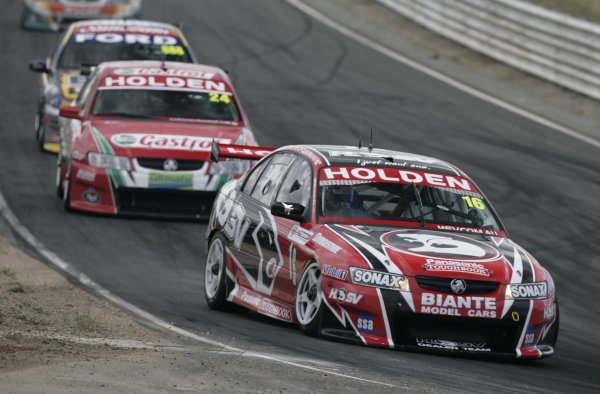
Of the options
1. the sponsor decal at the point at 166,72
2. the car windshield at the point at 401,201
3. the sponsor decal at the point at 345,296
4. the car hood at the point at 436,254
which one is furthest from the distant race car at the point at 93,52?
the sponsor decal at the point at 345,296

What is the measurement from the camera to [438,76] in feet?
82.4

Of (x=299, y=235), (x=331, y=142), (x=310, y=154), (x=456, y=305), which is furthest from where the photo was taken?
(x=331, y=142)

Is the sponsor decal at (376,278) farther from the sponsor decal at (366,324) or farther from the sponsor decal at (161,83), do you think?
the sponsor decal at (161,83)

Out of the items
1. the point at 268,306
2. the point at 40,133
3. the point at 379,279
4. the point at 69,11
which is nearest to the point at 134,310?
the point at 268,306

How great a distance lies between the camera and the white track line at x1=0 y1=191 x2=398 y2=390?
8125mm

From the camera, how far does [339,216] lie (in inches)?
388

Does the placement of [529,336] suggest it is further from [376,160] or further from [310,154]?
[310,154]

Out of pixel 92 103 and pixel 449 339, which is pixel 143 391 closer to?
pixel 449 339

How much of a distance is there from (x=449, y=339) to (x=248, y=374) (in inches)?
70.6

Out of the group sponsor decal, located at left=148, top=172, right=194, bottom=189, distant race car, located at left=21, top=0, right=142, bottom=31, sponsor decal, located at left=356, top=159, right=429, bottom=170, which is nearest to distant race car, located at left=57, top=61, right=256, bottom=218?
sponsor decal, located at left=148, top=172, right=194, bottom=189

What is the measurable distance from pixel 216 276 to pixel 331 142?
356 inches

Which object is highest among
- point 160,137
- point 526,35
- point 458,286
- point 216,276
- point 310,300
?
point 458,286

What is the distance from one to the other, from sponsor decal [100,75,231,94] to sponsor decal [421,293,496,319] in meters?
8.12

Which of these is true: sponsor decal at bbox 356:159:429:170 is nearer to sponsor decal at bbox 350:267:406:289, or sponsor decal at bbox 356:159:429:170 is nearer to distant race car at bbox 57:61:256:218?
sponsor decal at bbox 350:267:406:289
